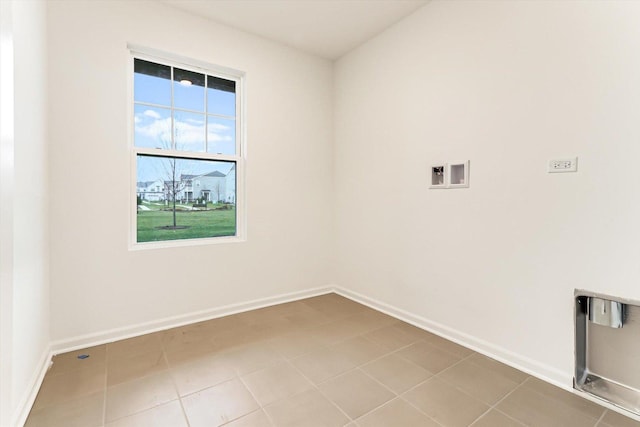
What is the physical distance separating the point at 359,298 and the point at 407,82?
2383mm

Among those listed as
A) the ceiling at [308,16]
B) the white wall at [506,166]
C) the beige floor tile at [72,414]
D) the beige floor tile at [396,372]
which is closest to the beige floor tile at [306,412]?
the beige floor tile at [396,372]

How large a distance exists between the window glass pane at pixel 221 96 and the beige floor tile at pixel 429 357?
9.39ft

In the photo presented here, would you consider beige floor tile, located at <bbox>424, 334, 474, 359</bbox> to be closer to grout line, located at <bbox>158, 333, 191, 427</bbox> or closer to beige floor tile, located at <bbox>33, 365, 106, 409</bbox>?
grout line, located at <bbox>158, 333, 191, 427</bbox>

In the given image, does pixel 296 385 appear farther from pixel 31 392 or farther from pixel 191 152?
pixel 191 152

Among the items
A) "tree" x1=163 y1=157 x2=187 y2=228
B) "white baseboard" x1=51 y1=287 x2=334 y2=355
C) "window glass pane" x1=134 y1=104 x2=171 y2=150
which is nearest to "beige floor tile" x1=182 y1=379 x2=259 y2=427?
"white baseboard" x1=51 y1=287 x2=334 y2=355

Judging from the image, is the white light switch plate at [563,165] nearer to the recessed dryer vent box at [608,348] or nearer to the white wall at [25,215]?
the recessed dryer vent box at [608,348]

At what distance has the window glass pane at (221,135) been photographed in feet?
10.5

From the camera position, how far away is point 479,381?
2.05 m

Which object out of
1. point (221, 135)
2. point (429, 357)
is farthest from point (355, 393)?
point (221, 135)

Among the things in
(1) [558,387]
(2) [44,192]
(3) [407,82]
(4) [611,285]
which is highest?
(3) [407,82]

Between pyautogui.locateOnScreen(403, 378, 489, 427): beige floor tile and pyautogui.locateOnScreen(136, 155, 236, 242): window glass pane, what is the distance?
7.59 ft

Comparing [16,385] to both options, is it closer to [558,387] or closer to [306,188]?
[306,188]

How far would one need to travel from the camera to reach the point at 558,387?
6.51 feet

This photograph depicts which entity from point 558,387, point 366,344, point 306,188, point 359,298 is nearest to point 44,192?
point 306,188
